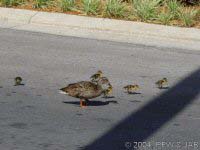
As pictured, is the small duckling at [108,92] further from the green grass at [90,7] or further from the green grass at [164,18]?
the green grass at [90,7]

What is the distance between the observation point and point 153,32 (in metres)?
15.3

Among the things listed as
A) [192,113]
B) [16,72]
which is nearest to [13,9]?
[16,72]

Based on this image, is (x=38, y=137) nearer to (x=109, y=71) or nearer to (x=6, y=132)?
(x=6, y=132)

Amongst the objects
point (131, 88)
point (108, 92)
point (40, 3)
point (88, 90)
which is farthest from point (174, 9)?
point (88, 90)

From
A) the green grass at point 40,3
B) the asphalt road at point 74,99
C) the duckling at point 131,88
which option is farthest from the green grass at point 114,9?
the duckling at point 131,88

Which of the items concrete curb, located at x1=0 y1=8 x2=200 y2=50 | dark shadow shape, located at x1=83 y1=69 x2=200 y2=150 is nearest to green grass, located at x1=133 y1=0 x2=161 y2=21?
concrete curb, located at x1=0 y1=8 x2=200 y2=50

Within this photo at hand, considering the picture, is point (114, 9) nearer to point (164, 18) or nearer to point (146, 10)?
point (146, 10)

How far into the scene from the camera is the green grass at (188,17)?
15.8m

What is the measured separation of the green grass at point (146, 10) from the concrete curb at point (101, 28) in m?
0.45

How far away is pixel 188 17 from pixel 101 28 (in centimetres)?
180

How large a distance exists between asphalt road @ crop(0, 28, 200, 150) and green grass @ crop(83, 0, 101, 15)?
1.87 meters

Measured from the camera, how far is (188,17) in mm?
15820

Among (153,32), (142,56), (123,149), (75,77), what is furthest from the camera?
(153,32)

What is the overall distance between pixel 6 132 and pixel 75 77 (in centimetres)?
299
